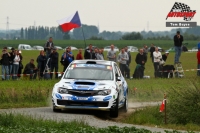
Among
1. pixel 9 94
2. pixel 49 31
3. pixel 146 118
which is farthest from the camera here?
pixel 49 31

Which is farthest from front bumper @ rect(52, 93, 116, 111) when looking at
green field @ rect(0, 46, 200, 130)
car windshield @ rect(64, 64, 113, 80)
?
car windshield @ rect(64, 64, 113, 80)

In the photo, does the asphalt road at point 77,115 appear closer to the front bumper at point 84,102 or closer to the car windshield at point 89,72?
the front bumper at point 84,102

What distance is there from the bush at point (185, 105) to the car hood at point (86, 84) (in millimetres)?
1843

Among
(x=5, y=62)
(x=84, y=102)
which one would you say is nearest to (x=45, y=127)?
(x=84, y=102)

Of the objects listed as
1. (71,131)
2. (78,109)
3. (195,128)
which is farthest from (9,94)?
(71,131)

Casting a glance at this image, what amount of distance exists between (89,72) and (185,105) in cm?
314

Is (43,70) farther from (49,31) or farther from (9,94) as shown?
(49,31)

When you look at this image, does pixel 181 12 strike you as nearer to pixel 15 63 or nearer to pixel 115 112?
pixel 15 63

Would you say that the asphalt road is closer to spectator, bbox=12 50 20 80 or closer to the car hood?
Answer: the car hood

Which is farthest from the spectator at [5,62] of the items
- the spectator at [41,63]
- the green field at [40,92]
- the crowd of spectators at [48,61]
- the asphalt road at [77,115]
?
the asphalt road at [77,115]

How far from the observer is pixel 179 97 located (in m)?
21.0

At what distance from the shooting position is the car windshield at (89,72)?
21.7 metres

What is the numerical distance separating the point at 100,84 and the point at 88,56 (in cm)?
1515

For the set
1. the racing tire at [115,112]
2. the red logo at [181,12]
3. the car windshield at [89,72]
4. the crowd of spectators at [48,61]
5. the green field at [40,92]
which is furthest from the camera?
the red logo at [181,12]
